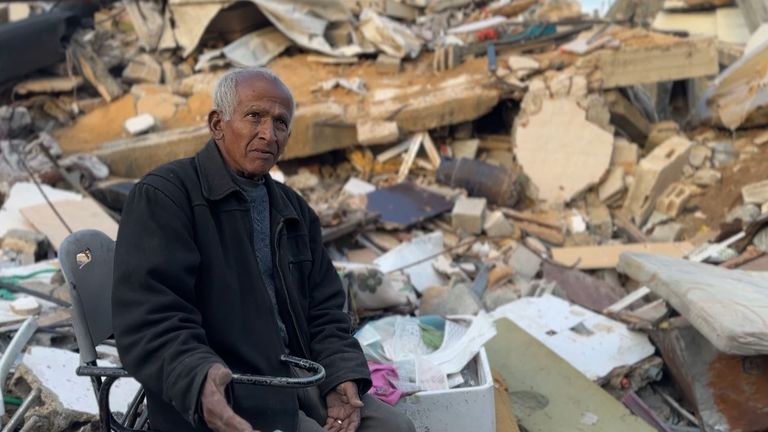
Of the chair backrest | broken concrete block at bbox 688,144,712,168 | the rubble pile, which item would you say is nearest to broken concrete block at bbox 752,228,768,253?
the rubble pile

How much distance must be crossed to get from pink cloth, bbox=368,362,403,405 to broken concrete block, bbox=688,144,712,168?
6.88 m

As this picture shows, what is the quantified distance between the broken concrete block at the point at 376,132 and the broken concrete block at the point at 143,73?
337 cm

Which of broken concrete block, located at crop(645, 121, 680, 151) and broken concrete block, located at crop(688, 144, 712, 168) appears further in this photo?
broken concrete block, located at crop(645, 121, 680, 151)

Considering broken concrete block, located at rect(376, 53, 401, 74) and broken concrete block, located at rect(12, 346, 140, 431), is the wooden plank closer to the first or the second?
broken concrete block, located at rect(12, 346, 140, 431)

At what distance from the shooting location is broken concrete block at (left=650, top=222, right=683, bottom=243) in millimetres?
7707

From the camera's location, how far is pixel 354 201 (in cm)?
771

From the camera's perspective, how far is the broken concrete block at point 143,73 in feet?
32.2

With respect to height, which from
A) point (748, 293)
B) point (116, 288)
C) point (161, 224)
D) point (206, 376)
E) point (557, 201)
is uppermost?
point (161, 224)

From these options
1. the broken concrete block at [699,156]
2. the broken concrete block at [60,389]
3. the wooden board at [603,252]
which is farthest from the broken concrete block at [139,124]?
the broken concrete block at [699,156]

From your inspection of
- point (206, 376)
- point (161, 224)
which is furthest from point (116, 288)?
point (206, 376)

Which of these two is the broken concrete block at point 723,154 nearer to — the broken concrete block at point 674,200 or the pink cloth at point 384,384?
the broken concrete block at point 674,200

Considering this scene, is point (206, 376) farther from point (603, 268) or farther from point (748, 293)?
point (603, 268)

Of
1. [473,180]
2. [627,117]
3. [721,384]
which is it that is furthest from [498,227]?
[721,384]

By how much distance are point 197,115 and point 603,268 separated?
17.7 feet
